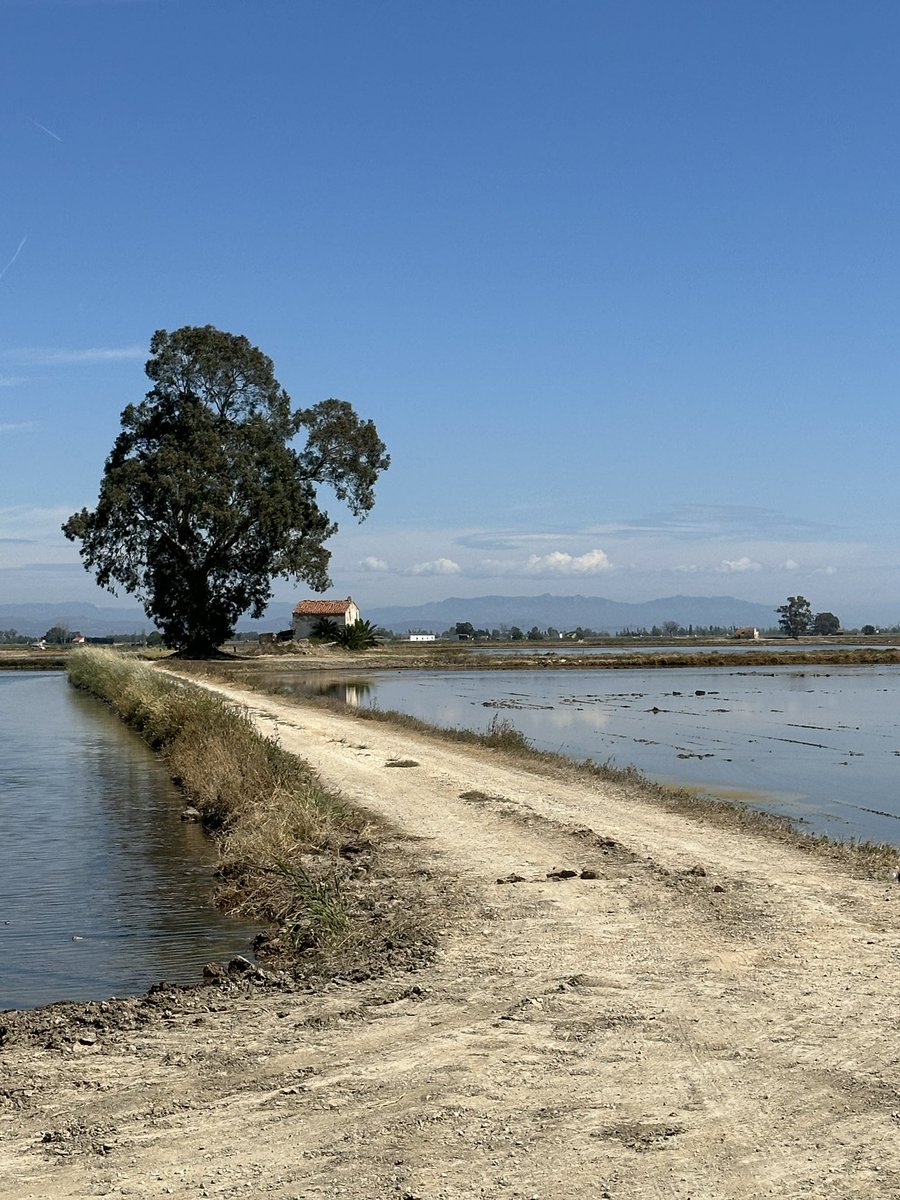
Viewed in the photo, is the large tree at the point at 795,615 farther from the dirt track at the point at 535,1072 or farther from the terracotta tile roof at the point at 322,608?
the dirt track at the point at 535,1072

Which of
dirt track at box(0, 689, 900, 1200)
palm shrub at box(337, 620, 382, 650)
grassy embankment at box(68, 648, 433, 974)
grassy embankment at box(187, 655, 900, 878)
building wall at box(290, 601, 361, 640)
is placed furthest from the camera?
building wall at box(290, 601, 361, 640)

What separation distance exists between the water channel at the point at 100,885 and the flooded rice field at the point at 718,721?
25.9 ft

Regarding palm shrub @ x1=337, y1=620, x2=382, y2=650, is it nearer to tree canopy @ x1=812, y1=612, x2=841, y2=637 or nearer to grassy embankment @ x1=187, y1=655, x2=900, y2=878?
grassy embankment @ x1=187, y1=655, x2=900, y2=878

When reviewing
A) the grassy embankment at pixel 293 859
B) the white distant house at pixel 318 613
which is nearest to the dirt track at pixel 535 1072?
the grassy embankment at pixel 293 859

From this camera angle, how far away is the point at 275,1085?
6238 millimetres

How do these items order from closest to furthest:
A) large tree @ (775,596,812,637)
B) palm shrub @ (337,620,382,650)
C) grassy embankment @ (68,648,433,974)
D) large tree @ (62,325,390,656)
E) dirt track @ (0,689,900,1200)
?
dirt track @ (0,689,900,1200)
grassy embankment @ (68,648,433,974)
large tree @ (62,325,390,656)
palm shrub @ (337,620,382,650)
large tree @ (775,596,812,637)

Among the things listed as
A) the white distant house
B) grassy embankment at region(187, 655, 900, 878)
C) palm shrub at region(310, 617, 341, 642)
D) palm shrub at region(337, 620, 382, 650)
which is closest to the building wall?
the white distant house

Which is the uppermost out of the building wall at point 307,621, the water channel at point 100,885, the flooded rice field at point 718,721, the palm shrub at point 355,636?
the building wall at point 307,621

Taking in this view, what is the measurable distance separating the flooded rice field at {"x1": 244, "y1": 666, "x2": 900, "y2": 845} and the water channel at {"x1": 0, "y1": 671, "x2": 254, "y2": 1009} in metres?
7.90

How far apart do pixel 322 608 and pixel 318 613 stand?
132 centimetres

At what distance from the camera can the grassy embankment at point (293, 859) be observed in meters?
9.35

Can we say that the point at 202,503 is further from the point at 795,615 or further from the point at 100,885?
the point at 795,615

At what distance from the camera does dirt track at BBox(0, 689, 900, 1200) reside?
520 centimetres

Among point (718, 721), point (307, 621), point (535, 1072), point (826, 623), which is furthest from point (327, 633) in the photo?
point (826, 623)
